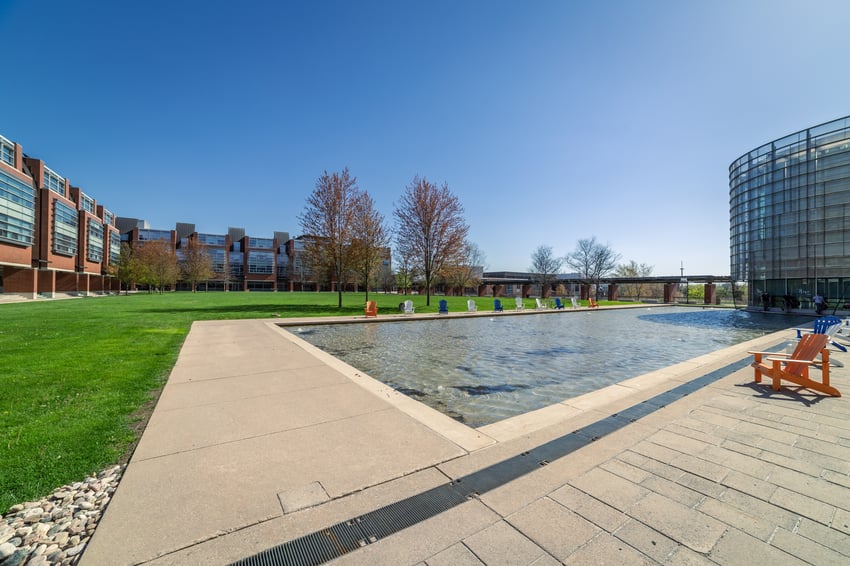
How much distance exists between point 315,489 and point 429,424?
1815mm

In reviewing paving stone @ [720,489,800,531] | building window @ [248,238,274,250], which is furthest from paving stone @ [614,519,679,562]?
building window @ [248,238,274,250]

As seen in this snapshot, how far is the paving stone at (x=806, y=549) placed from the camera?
7.37ft

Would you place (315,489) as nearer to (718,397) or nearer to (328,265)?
(718,397)

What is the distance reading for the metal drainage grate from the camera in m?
2.26

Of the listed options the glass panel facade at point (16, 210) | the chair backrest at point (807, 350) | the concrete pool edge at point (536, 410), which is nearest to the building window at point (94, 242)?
the glass panel facade at point (16, 210)

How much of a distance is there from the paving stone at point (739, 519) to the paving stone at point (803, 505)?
1.21ft

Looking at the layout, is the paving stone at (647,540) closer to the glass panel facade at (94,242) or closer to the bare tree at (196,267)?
the glass panel facade at (94,242)

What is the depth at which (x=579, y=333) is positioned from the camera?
16.0 meters

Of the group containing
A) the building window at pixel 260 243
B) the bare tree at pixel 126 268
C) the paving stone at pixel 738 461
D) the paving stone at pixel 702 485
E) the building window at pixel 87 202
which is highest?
the building window at pixel 87 202

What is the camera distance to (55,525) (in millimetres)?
2615

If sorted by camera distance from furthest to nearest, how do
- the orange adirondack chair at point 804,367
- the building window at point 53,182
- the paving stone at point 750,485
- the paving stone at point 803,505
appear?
the building window at point 53,182, the orange adirondack chair at point 804,367, the paving stone at point 750,485, the paving stone at point 803,505

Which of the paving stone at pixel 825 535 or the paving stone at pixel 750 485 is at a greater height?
the paving stone at pixel 825 535

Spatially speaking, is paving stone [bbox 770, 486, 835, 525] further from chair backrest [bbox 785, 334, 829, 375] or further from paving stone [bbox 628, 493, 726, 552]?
chair backrest [bbox 785, 334, 829, 375]

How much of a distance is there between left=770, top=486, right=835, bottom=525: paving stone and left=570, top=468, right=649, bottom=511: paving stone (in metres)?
1.00
